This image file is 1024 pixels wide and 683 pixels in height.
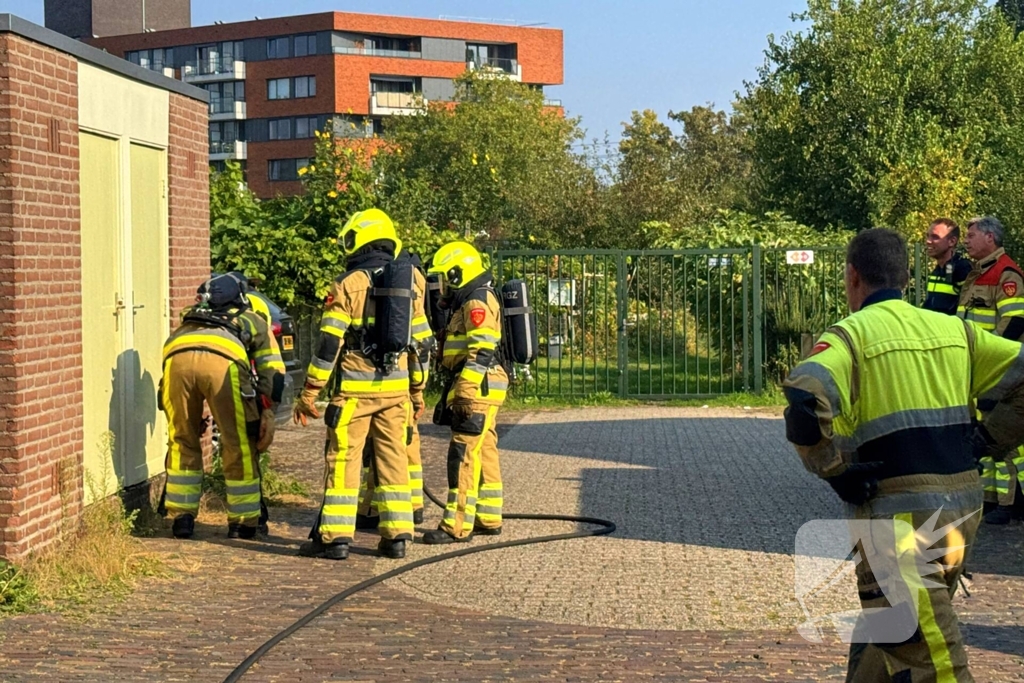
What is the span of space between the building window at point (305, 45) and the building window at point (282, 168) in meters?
7.10

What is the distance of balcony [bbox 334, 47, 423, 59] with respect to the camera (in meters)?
87.9

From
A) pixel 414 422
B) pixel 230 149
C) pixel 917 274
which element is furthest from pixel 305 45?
pixel 414 422

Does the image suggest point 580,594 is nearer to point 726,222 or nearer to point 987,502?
point 987,502

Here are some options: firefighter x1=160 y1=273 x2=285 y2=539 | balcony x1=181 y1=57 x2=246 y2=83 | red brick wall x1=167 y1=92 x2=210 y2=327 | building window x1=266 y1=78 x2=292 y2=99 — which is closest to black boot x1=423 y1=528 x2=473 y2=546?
firefighter x1=160 y1=273 x2=285 y2=539

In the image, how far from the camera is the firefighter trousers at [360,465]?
8.67 meters

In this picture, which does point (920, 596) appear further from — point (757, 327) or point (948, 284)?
point (757, 327)

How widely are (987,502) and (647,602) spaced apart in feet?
11.6

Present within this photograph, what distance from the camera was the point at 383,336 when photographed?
28.3 ft

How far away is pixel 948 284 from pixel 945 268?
0.12 meters

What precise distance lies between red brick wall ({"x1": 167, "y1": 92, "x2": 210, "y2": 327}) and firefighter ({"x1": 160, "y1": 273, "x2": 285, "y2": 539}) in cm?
153

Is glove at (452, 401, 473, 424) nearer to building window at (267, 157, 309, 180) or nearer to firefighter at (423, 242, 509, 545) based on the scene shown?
firefighter at (423, 242, 509, 545)

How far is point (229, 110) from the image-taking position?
3622 inches

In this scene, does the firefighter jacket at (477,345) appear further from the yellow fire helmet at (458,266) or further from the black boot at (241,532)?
the black boot at (241,532)

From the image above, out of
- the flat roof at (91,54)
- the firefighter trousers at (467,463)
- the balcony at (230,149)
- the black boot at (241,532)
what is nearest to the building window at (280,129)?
the balcony at (230,149)
